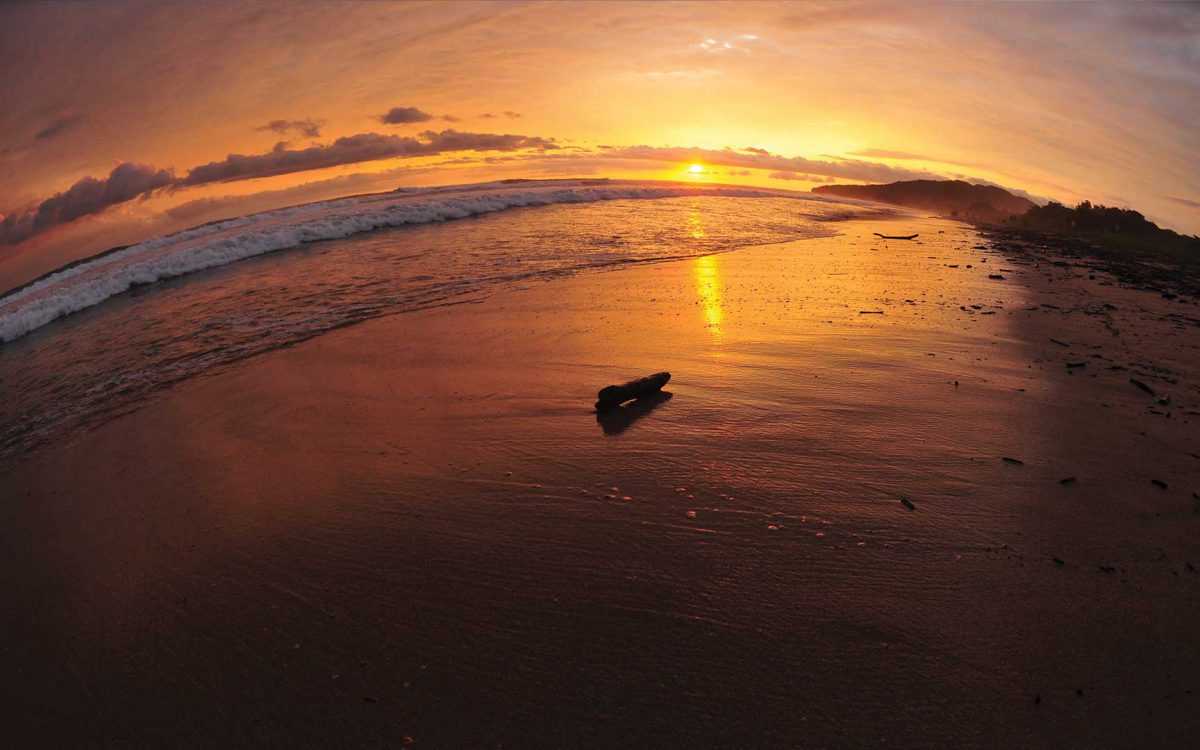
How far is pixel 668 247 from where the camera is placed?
1591 cm

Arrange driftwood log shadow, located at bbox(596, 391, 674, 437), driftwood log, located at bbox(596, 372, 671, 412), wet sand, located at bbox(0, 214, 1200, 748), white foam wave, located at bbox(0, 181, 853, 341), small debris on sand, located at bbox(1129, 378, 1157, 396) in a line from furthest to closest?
white foam wave, located at bbox(0, 181, 853, 341) → small debris on sand, located at bbox(1129, 378, 1157, 396) → driftwood log, located at bbox(596, 372, 671, 412) → driftwood log shadow, located at bbox(596, 391, 674, 437) → wet sand, located at bbox(0, 214, 1200, 748)

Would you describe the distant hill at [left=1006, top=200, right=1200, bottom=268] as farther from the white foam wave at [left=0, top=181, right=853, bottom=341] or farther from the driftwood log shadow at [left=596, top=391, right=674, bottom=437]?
the driftwood log shadow at [left=596, top=391, right=674, bottom=437]

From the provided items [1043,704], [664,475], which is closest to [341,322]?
[664,475]

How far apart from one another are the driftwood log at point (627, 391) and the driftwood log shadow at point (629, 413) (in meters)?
0.05

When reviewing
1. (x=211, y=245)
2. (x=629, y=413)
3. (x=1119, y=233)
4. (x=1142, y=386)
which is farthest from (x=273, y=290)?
(x=1119, y=233)

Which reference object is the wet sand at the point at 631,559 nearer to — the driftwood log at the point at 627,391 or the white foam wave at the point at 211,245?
the driftwood log at the point at 627,391

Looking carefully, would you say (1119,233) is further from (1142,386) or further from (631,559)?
(631,559)

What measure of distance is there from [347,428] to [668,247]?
12.1m

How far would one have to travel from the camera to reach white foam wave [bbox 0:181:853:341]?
1566 centimetres

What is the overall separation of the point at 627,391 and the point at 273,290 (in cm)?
1132

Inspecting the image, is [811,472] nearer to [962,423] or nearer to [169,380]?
[962,423]

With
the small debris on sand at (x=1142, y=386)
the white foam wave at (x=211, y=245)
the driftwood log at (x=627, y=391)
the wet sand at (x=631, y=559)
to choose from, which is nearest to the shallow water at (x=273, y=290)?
the white foam wave at (x=211, y=245)

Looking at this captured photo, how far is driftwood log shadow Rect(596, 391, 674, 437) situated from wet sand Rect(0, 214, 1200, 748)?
0.14 ft

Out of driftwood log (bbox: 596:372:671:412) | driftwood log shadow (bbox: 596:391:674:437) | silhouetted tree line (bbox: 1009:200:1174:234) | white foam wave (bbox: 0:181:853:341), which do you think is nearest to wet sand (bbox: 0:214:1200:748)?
driftwood log shadow (bbox: 596:391:674:437)
